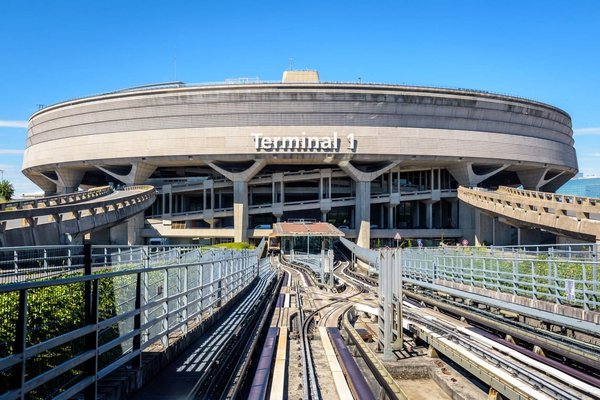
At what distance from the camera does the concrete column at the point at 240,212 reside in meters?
64.4

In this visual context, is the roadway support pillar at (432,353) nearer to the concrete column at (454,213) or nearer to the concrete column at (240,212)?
the concrete column at (240,212)

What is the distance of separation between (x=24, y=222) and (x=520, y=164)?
6203 centimetres

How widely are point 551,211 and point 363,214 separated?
25.1 m

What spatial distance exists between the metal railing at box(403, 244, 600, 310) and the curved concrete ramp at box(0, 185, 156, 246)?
69.2ft

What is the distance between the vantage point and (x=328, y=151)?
6288 cm

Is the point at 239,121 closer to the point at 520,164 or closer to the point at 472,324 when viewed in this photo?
the point at 520,164

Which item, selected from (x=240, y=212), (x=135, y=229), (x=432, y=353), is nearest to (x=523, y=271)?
A: (x=432, y=353)

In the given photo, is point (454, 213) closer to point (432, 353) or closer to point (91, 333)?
point (432, 353)

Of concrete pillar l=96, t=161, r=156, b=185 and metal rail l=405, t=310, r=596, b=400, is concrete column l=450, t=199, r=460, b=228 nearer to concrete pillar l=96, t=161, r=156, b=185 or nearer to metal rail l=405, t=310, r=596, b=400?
concrete pillar l=96, t=161, r=156, b=185

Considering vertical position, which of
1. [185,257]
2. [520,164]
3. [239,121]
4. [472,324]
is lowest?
[472,324]

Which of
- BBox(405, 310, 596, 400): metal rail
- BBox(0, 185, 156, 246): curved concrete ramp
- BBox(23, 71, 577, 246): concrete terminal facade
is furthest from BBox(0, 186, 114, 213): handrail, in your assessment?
BBox(405, 310, 596, 400): metal rail

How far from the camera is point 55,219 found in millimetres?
30953

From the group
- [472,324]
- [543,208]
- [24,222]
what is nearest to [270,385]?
[472,324]

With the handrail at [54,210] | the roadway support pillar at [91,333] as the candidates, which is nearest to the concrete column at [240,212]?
the handrail at [54,210]
